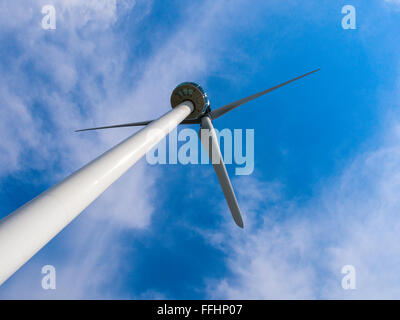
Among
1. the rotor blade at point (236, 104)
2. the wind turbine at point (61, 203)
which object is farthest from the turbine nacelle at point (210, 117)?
the wind turbine at point (61, 203)

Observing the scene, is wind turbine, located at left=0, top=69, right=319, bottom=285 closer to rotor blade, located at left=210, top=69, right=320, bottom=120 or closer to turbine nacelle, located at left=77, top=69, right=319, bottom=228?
turbine nacelle, located at left=77, top=69, right=319, bottom=228

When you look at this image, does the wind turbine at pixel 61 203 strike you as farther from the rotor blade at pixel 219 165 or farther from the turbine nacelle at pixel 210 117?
the turbine nacelle at pixel 210 117

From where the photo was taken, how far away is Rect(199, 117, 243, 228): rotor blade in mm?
23438

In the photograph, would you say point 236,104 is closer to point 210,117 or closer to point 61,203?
point 210,117

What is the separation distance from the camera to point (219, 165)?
2336 centimetres

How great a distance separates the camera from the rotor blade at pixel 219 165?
923 inches

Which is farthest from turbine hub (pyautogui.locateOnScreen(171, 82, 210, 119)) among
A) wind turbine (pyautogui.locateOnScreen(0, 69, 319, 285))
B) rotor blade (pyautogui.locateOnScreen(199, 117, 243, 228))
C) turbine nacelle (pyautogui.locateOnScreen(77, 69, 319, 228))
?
wind turbine (pyautogui.locateOnScreen(0, 69, 319, 285))

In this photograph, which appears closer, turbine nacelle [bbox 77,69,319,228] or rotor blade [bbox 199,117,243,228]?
rotor blade [bbox 199,117,243,228]

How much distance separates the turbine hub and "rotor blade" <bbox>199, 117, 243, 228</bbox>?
78.2 inches
